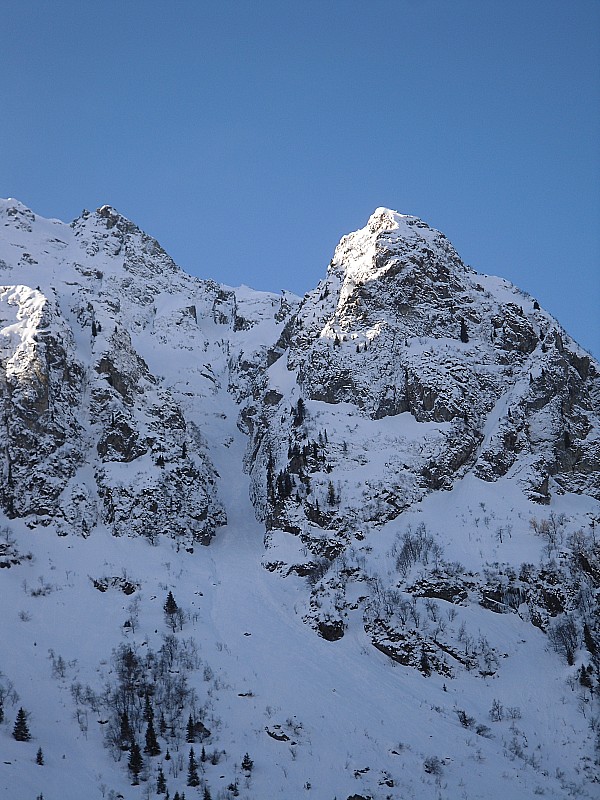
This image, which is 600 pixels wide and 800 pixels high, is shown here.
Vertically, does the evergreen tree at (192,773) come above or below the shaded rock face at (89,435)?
below

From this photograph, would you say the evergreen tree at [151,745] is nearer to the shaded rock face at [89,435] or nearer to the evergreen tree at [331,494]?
the shaded rock face at [89,435]

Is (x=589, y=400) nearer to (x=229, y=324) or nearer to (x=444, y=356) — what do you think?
(x=444, y=356)

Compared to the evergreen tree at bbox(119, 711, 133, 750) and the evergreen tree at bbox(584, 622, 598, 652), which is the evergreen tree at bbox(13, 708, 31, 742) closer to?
the evergreen tree at bbox(119, 711, 133, 750)

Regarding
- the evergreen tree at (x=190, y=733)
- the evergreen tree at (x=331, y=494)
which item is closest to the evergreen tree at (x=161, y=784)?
the evergreen tree at (x=190, y=733)

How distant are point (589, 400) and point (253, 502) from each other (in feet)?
146

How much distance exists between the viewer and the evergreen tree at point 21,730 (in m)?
47.7

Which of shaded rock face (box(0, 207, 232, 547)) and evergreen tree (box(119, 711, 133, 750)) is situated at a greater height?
shaded rock face (box(0, 207, 232, 547))

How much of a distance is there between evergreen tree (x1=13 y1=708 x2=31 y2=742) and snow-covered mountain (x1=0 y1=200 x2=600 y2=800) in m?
0.88

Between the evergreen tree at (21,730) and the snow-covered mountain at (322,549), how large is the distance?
88 cm

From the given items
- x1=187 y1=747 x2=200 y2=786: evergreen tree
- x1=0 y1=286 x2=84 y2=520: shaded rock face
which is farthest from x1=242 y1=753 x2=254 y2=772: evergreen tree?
x1=0 y1=286 x2=84 y2=520: shaded rock face

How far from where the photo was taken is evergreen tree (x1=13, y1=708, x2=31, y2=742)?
156ft

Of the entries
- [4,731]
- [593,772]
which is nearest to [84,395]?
[4,731]

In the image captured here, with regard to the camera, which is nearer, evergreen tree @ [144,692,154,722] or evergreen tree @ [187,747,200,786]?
evergreen tree @ [187,747,200,786]

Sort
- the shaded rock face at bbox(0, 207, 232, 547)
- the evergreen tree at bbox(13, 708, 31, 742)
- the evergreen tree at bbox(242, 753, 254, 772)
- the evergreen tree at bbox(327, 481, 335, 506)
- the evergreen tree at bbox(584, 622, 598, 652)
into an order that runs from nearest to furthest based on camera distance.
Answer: the evergreen tree at bbox(242, 753, 254, 772) → the evergreen tree at bbox(13, 708, 31, 742) → the evergreen tree at bbox(584, 622, 598, 652) → the evergreen tree at bbox(327, 481, 335, 506) → the shaded rock face at bbox(0, 207, 232, 547)
